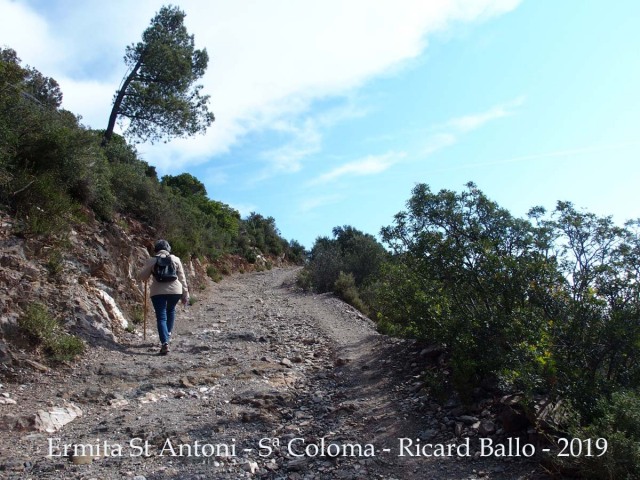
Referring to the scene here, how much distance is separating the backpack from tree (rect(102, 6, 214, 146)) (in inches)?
391

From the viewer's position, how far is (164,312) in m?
7.32

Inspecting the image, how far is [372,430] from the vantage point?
15.2ft

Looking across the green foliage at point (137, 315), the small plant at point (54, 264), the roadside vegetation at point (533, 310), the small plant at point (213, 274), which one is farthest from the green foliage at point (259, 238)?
the roadside vegetation at point (533, 310)

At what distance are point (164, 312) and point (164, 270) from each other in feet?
2.28

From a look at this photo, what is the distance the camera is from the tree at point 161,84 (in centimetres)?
1624

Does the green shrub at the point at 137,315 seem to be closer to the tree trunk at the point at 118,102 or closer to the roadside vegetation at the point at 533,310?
the roadside vegetation at the point at 533,310

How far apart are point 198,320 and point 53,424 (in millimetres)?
5867

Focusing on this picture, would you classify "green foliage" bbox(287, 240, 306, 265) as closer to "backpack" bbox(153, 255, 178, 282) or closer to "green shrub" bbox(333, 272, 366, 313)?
"green shrub" bbox(333, 272, 366, 313)

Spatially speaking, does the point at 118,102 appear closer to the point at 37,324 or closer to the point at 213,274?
the point at 213,274

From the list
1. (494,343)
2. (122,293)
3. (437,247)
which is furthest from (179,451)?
(122,293)

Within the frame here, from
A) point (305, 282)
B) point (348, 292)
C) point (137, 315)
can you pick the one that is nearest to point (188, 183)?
point (305, 282)

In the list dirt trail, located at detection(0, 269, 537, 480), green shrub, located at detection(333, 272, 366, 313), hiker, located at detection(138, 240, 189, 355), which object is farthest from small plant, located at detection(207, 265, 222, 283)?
hiker, located at detection(138, 240, 189, 355)

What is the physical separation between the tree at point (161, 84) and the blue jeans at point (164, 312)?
33.8 feet

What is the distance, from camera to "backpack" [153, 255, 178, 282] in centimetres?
755
